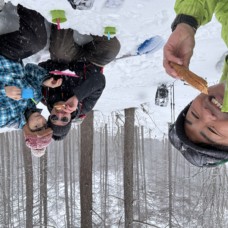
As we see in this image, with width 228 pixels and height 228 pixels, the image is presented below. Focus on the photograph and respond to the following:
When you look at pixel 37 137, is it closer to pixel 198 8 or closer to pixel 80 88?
pixel 80 88

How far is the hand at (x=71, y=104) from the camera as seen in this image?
2.65 m

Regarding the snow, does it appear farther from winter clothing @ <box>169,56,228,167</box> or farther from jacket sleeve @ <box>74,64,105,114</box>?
winter clothing @ <box>169,56,228,167</box>

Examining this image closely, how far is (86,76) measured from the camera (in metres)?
2.93

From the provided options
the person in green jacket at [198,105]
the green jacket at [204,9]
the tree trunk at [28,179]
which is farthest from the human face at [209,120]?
the tree trunk at [28,179]

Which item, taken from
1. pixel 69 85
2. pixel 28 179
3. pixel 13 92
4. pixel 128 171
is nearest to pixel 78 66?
pixel 69 85

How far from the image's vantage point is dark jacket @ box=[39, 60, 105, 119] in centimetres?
281

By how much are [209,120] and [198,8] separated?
48 cm

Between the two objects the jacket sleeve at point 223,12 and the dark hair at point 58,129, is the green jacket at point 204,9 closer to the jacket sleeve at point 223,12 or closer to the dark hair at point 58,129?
A: the jacket sleeve at point 223,12

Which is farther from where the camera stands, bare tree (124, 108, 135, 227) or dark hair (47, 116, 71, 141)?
bare tree (124, 108, 135, 227)

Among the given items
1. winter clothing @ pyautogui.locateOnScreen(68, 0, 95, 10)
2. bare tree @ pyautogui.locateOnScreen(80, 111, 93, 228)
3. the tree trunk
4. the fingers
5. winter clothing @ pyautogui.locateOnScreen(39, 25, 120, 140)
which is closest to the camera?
the fingers

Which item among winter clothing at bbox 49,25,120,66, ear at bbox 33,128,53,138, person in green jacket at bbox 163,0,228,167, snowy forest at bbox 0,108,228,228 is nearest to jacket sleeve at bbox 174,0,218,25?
person in green jacket at bbox 163,0,228,167

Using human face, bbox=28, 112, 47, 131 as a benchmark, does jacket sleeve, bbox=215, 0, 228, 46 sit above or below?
above

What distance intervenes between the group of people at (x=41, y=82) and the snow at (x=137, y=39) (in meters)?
0.20

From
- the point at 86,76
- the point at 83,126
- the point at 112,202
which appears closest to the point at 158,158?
the point at 112,202
